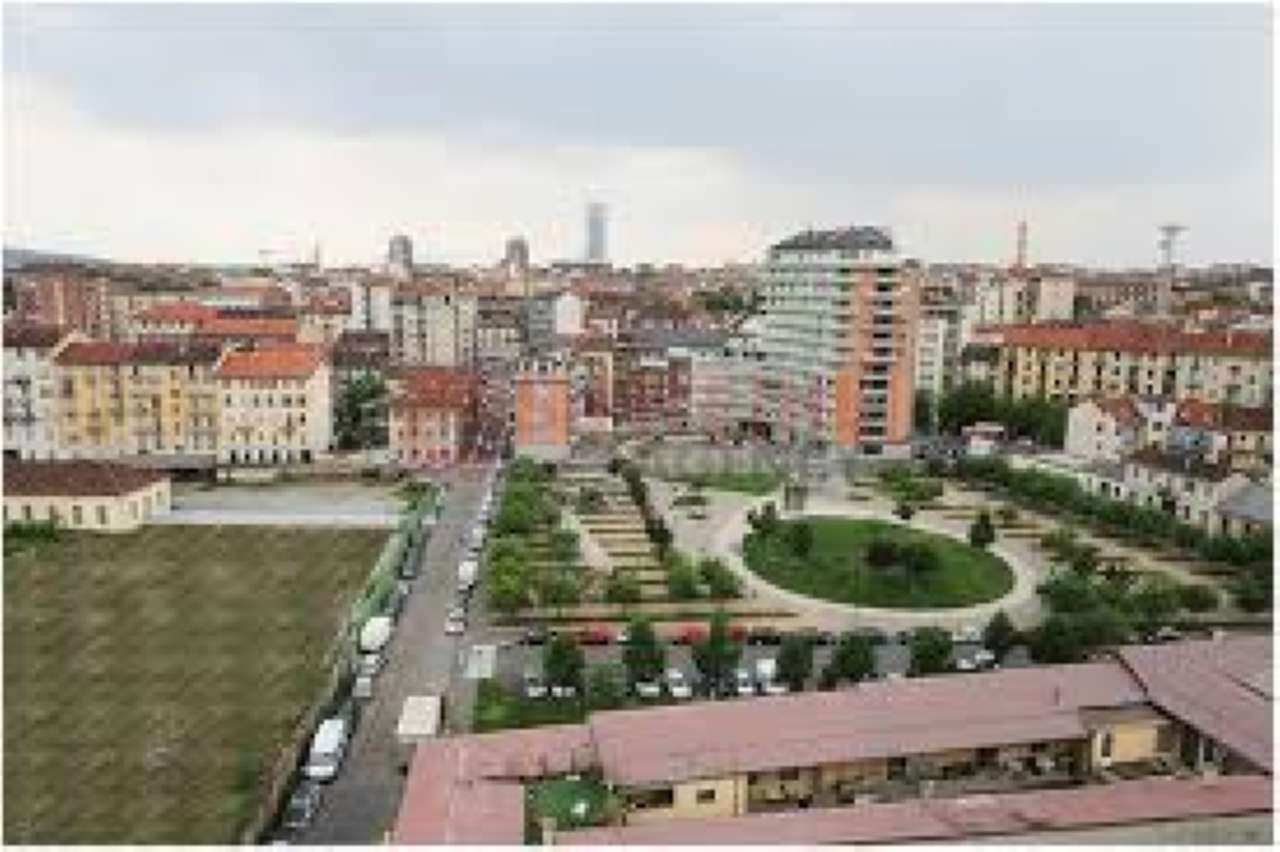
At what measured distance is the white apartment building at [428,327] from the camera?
148 feet

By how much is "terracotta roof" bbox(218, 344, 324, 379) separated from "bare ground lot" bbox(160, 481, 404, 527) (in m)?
3.12

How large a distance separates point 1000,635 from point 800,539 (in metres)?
6.12

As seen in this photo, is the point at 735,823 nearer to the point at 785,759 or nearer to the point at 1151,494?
the point at 785,759

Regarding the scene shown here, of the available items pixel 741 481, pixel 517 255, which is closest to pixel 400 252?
pixel 517 255

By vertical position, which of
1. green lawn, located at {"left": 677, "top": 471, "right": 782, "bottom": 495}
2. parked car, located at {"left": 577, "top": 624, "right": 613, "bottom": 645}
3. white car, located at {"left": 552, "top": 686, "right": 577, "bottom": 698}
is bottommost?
white car, located at {"left": 552, "top": 686, "right": 577, "bottom": 698}

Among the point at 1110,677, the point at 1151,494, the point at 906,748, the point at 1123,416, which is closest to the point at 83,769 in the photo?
the point at 906,748

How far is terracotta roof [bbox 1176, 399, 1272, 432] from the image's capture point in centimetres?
3039

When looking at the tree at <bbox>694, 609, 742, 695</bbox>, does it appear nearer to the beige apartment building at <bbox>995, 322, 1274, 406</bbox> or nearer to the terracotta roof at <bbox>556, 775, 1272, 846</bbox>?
the terracotta roof at <bbox>556, 775, 1272, 846</bbox>

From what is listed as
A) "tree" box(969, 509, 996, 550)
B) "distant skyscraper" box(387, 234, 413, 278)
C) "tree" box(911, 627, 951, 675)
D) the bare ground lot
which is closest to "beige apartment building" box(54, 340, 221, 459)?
the bare ground lot

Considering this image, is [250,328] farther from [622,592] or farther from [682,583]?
[682,583]

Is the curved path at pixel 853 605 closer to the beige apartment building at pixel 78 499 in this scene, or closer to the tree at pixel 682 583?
the tree at pixel 682 583

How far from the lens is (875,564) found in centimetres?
2142

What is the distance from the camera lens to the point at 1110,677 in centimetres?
1518

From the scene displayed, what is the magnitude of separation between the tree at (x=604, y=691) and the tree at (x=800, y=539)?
→ 728 centimetres
